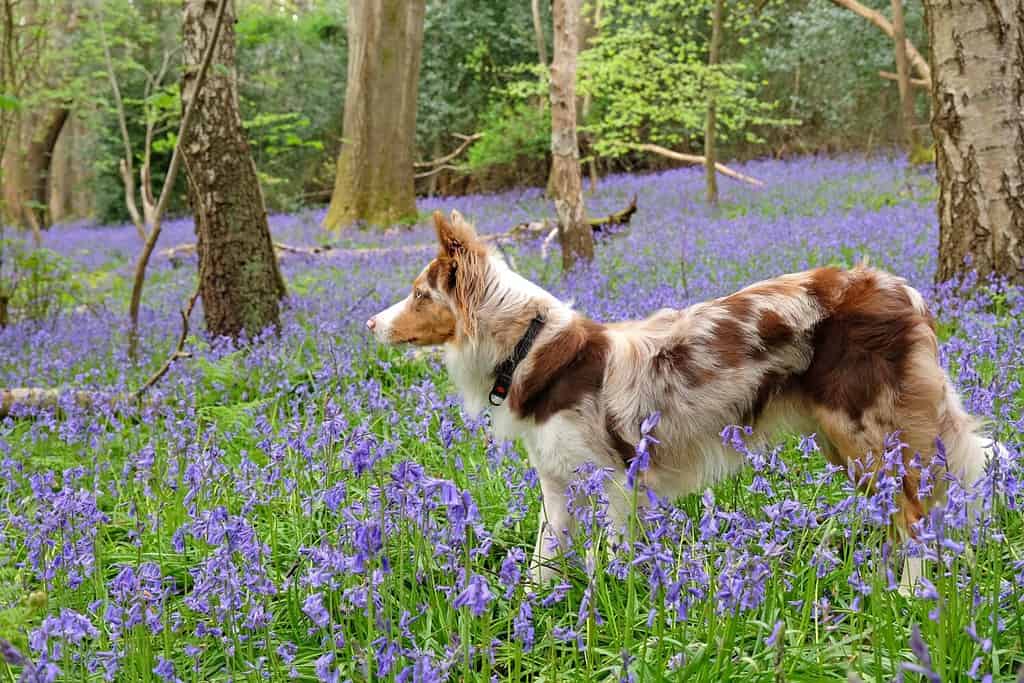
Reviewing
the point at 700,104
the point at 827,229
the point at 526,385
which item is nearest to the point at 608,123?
the point at 700,104

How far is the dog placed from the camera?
3.40 metres

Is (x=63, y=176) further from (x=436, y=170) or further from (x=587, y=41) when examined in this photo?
(x=587, y=41)

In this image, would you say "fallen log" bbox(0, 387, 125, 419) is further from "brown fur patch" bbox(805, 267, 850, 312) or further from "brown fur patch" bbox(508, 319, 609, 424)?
"brown fur patch" bbox(805, 267, 850, 312)

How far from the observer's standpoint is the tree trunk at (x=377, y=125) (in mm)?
17656

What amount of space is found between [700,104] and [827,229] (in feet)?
20.6

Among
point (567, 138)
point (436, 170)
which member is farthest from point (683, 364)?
point (436, 170)

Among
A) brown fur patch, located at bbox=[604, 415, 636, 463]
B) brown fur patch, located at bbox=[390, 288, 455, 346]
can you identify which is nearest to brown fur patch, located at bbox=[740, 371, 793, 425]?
brown fur patch, located at bbox=[604, 415, 636, 463]

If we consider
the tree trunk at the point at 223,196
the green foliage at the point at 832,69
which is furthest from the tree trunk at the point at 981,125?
the green foliage at the point at 832,69

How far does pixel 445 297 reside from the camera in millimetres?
4043

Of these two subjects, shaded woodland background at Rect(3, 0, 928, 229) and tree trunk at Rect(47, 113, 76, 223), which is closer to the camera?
shaded woodland background at Rect(3, 0, 928, 229)

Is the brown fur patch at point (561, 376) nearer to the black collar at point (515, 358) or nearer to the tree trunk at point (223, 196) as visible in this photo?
the black collar at point (515, 358)

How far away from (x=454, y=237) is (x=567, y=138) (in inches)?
244

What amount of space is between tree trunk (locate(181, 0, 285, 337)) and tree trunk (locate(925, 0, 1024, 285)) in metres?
5.72

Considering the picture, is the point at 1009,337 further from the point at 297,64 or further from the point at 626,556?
the point at 297,64
